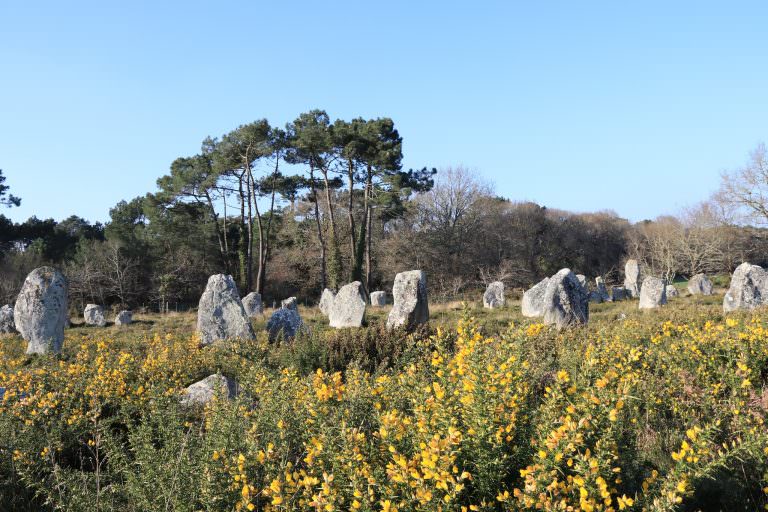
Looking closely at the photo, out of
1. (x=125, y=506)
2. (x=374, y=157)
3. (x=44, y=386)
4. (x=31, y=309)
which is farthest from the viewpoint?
(x=374, y=157)

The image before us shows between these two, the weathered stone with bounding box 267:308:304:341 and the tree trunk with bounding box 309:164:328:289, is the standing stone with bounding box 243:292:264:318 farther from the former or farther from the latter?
the tree trunk with bounding box 309:164:328:289

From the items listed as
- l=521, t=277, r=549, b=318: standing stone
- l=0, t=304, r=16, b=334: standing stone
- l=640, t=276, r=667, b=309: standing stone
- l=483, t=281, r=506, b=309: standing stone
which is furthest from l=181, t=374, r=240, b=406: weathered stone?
l=640, t=276, r=667, b=309: standing stone

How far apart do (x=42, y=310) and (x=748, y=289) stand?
2172 cm

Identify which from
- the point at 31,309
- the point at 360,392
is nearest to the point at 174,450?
the point at 360,392

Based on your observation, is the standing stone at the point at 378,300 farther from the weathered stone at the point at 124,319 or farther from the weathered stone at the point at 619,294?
the weathered stone at the point at 619,294

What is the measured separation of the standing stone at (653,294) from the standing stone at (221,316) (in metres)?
15.4

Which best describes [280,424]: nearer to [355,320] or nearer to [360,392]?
[360,392]

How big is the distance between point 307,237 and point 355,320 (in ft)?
73.5

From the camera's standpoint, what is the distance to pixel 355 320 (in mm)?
16719

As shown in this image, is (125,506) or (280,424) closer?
(280,424)

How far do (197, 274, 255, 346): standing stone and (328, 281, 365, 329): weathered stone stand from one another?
12.5 feet

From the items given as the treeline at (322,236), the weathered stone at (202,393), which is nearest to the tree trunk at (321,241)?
the treeline at (322,236)

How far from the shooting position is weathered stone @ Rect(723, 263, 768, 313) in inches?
720

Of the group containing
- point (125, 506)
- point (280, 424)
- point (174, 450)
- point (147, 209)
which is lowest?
point (125, 506)
